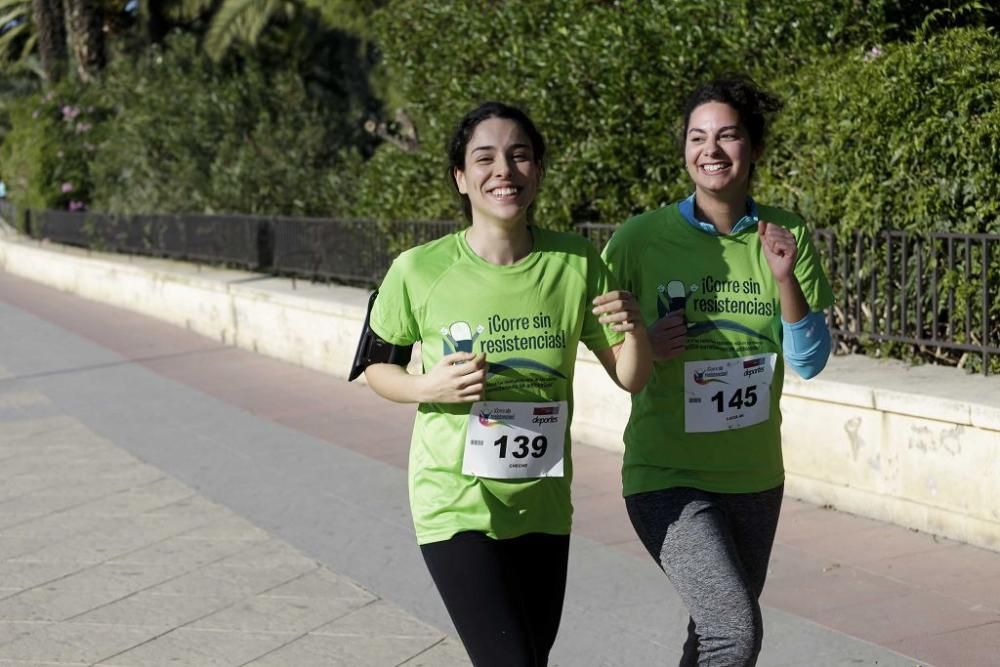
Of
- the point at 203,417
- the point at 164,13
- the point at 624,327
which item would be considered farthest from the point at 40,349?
the point at 164,13

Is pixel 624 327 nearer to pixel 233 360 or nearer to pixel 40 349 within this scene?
pixel 233 360

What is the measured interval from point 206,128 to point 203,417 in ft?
37.9

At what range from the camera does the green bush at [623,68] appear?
9445 millimetres

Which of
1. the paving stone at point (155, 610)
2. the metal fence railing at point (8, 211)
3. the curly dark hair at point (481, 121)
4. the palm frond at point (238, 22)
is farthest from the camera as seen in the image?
the metal fence railing at point (8, 211)

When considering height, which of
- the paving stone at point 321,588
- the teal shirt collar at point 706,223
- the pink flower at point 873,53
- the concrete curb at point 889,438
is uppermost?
the pink flower at point 873,53

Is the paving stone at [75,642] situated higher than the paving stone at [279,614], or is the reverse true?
the paving stone at [279,614]

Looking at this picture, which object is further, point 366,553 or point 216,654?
point 366,553

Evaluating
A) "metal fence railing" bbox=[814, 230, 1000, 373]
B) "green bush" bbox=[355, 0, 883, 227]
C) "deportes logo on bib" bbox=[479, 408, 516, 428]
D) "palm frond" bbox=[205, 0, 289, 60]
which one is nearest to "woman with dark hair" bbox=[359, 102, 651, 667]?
"deportes logo on bib" bbox=[479, 408, 516, 428]

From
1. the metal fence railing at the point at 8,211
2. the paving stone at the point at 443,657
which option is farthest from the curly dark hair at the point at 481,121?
the metal fence railing at the point at 8,211

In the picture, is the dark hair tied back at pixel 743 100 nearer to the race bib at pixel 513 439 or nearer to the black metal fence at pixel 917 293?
the race bib at pixel 513 439

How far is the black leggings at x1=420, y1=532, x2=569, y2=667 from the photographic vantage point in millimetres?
3154

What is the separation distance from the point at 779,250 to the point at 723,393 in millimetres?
355

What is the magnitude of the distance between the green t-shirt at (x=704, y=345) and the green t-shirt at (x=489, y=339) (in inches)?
8.0

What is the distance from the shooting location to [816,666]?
15.0 ft
